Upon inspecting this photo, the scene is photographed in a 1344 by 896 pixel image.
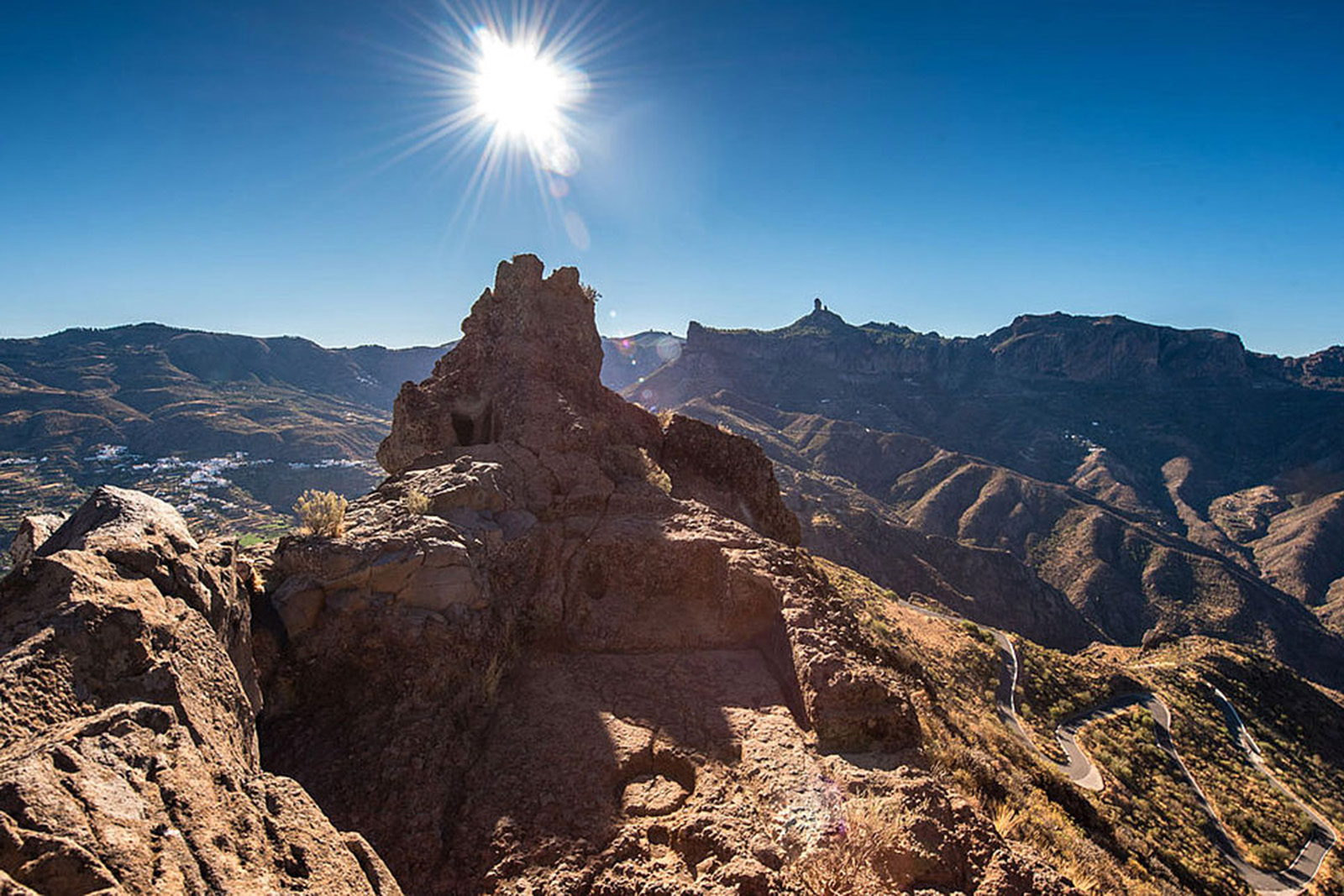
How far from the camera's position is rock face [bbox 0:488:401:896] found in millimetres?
3053

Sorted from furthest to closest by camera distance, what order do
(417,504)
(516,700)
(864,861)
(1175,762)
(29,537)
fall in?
(1175,762) < (417,504) < (516,700) < (29,537) < (864,861)

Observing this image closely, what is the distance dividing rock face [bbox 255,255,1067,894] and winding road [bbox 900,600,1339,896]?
63.8 ft

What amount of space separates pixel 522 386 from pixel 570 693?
11.0 metres

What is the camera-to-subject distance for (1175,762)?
27.1 metres

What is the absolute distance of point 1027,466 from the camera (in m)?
186

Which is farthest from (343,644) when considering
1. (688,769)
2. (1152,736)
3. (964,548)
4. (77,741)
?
(964,548)

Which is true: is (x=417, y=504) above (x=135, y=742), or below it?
above

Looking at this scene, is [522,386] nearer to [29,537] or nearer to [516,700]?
[516,700]

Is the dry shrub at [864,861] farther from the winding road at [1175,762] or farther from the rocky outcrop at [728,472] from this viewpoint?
the winding road at [1175,762]

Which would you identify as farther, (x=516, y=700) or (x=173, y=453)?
(x=173, y=453)

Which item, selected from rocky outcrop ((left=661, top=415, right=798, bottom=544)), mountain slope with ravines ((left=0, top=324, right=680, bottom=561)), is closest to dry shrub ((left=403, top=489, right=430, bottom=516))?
rocky outcrop ((left=661, top=415, right=798, bottom=544))

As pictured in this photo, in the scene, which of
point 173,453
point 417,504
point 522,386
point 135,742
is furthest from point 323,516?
point 173,453

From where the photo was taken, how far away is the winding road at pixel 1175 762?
72.6 ft

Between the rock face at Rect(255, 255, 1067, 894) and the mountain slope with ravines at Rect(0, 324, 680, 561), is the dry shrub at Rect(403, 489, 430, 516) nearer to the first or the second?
the rock face at Rect(255, 255, 1067, 894)
